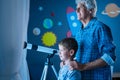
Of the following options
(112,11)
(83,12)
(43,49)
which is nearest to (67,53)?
(83,12)

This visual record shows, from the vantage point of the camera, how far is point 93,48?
1229 millimetres

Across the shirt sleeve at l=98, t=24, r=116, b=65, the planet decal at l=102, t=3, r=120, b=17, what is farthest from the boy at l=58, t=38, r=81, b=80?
the planet decal at l=102, t=3, r=120, b=17

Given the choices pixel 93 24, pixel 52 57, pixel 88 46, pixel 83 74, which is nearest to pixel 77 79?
pixel 83 74

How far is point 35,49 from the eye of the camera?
1.73 m

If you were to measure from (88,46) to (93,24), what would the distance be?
5.0 inches

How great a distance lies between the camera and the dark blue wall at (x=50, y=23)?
5.71 feet

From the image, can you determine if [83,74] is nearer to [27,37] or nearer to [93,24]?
[93,24]

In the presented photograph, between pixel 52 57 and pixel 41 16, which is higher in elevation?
pixel 41 16

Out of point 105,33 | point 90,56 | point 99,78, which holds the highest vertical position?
point 105,33

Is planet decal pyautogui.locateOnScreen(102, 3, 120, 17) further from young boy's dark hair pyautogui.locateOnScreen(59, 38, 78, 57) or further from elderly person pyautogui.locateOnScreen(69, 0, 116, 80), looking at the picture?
young boy's dark hair pyautogui.locateOnScreen(59, 38, 78, 57)

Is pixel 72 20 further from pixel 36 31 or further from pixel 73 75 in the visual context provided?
pixel 73 75

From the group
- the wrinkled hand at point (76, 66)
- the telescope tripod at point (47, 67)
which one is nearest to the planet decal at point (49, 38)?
the telescope tripod at point (47, 67)

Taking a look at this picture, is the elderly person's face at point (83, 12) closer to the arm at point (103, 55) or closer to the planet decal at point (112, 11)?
the arm at point (103, 55)

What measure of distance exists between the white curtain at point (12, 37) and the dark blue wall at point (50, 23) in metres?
0.09
